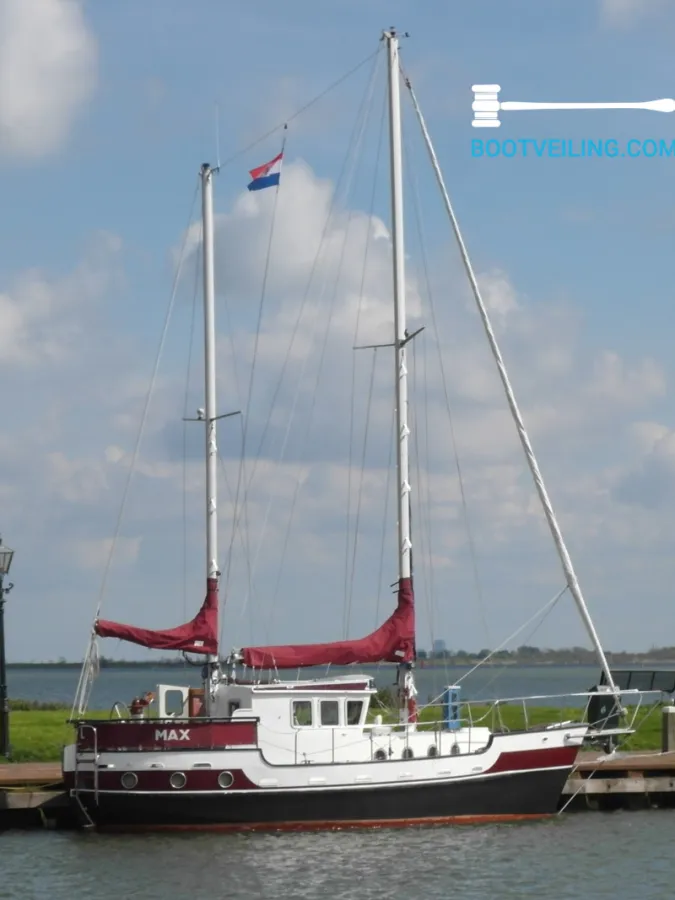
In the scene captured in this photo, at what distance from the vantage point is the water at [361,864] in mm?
28391

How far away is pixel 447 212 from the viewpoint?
40.9 meters

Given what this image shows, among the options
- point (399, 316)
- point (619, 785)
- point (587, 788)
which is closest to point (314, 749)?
point (587, 788)

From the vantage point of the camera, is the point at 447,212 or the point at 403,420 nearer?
the point at 403,420

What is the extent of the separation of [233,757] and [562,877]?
828 cm

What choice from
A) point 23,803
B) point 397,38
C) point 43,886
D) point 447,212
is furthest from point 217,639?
point 397,38

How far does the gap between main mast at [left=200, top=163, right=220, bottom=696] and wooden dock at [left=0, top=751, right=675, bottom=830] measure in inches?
192

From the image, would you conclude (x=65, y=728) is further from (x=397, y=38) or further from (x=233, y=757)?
(x=397, y=38)

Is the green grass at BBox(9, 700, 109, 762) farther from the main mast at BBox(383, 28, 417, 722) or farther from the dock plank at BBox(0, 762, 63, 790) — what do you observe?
the main mast at BBox(383, 28, 417, 722)

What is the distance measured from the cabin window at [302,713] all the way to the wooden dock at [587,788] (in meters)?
5.63

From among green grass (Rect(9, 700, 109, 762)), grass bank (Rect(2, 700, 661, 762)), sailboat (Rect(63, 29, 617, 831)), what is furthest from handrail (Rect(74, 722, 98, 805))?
grass bank (Rect(2, 700, 661, 762))

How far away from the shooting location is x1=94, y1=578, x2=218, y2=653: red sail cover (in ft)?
121

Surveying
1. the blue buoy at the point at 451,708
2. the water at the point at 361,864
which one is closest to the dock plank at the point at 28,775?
the water at the point at 361,864

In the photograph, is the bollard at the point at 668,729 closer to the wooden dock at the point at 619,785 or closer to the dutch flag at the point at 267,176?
the wooden dock at the point at 619,785

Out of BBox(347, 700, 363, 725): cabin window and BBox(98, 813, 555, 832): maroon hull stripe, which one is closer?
BBox(98, 813, 555, 832): maroon hull stripe
